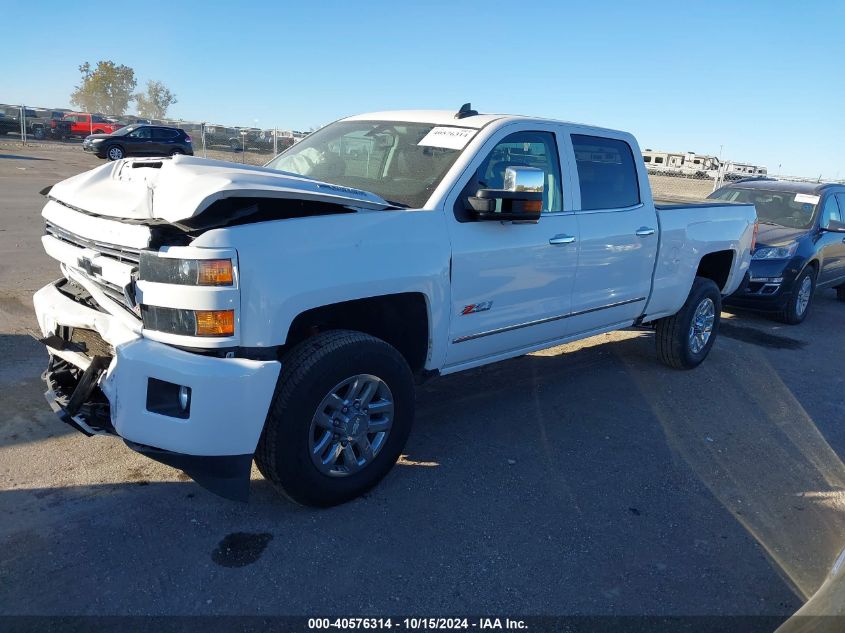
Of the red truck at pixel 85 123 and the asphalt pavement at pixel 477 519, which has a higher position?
the red truck at pixel 85 123

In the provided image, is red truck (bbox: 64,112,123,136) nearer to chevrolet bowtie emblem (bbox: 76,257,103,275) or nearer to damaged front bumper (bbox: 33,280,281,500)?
chevrolet bowtie emblem (bbox: 76,257,103,275)

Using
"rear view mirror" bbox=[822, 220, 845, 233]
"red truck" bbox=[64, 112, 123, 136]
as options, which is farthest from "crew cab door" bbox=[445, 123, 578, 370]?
"red truck" bbox=[64, 112, 123, 136]

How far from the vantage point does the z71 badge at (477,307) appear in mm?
3865

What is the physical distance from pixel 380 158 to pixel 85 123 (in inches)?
1445

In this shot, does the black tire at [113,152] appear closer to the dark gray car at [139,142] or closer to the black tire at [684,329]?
the dark gray car at [139,142]

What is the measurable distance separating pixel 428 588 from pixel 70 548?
1.57 metres

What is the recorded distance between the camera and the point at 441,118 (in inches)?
176

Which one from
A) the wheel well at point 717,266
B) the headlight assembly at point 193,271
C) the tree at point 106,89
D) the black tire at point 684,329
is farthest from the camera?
the tree at point 106,89

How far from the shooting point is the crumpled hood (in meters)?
2.86

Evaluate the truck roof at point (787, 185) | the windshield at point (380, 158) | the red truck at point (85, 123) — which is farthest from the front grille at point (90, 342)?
the red truck at point (85, 123)

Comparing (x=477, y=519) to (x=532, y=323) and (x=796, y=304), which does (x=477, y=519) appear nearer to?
(x=532, y=323)

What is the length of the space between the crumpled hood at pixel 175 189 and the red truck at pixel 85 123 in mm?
35486

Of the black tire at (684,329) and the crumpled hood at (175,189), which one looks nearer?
the crumpled hood at (175,189)

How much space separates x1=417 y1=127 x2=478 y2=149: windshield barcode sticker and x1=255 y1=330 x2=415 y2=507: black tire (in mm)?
1395
